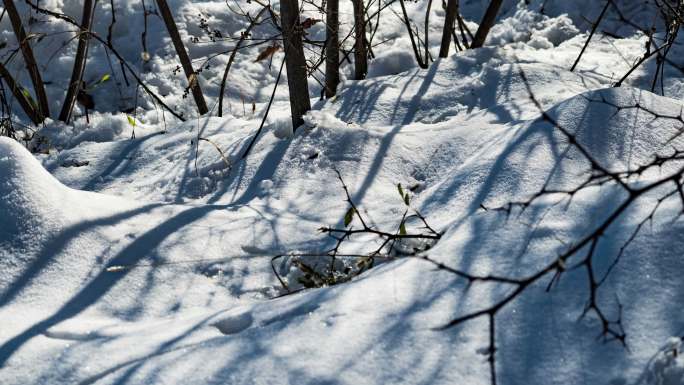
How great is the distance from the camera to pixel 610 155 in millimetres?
2344

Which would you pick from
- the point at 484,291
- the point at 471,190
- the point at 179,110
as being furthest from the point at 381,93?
the point at 484,291

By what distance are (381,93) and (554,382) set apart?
2.44 meters

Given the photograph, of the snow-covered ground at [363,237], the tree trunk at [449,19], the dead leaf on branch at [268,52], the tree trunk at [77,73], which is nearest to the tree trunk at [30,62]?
the tree trunk at [77,73]

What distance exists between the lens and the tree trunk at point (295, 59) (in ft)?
9.73

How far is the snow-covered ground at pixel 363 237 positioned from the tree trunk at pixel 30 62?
0.24m

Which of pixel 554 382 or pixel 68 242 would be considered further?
pixel 68 242

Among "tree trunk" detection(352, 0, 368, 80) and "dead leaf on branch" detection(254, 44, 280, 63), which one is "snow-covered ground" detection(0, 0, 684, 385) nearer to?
"tree trunk" detection(352, 0, 368, 80)

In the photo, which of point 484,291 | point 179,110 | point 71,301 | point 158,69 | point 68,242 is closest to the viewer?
point 484,291

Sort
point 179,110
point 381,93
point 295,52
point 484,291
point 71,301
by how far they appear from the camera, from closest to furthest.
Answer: point 484,291
point 71,301
point 295,52
point 381,93
point 179,110

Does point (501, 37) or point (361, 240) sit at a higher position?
point (501, 37)

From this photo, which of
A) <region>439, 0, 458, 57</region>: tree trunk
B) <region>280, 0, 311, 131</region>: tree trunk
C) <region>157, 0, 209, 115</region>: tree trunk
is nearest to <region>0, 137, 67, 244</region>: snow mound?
<region>280, 0, 311, 131</region>: tree trunk

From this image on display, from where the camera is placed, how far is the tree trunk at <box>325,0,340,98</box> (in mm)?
3609

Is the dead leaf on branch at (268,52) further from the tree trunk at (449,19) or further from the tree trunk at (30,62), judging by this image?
the tree trunk at (30,62)

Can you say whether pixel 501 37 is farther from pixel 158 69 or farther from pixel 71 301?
pixel 71 301
